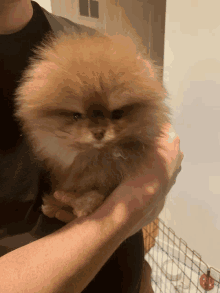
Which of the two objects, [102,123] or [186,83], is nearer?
[102,123]

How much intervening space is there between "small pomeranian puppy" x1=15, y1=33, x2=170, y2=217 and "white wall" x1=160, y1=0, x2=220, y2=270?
0.83m

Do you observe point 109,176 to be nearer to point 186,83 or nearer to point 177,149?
point 177,149

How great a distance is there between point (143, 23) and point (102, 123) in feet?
3.22

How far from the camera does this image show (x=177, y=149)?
2.63 feet

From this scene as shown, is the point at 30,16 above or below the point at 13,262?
above

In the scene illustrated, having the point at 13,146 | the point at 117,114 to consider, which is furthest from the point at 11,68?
the point at 117,114

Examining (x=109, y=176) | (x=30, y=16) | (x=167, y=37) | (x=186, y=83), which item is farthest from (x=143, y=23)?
(x=109, y=176)

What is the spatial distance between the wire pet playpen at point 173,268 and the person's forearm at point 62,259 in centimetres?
121

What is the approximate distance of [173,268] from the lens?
170cm

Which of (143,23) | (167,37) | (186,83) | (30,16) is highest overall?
(30,16)

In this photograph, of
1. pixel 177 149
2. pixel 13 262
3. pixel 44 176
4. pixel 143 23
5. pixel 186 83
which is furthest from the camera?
pixel 186 83

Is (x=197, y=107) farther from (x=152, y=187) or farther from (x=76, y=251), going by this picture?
(x=76, y=251)

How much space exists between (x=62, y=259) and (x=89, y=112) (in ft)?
1.17

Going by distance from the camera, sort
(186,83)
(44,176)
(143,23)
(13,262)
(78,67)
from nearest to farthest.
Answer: (13,262), (78,67), (44,176), (143,23), (186,83)
